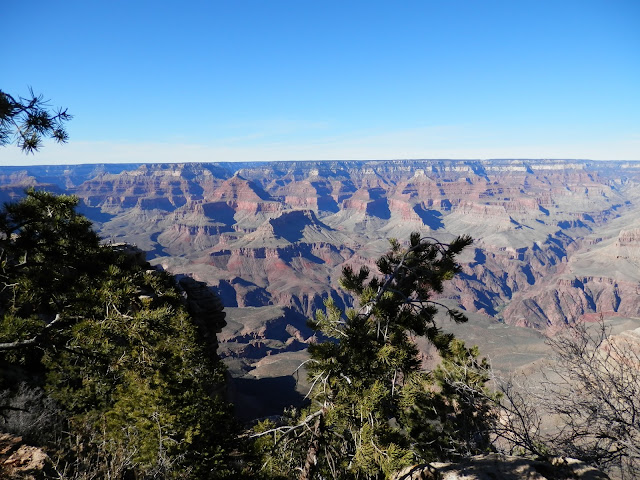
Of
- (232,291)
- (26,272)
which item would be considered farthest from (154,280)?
(232,291)

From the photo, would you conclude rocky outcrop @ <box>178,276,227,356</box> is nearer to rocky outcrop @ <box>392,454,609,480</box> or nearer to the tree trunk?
the tree trunk

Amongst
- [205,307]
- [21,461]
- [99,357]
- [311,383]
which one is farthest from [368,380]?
[205,307]

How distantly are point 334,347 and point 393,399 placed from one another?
1663 mm

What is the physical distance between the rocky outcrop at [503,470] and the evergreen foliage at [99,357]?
6236 mm

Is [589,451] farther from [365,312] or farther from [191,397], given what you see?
[191,397]

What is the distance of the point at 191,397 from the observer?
10664mm

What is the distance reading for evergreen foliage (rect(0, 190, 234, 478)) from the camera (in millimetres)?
7293

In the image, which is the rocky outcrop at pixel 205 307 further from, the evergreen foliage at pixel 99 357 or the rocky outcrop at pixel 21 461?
the rocky outcrop at pixel 21 461

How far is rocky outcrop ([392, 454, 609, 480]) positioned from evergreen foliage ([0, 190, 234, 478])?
6.24 meters

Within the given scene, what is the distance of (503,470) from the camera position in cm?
643

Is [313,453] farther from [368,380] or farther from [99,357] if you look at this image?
[99,357]

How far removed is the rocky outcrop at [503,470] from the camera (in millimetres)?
6152

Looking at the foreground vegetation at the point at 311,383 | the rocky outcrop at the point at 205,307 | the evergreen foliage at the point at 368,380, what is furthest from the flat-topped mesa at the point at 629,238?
the evergreen foliage at the point at 368,380

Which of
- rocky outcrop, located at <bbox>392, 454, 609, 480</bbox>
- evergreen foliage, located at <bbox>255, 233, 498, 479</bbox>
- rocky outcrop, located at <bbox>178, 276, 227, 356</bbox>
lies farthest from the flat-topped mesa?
rocky outcrop, located at <bbox>392, 454, 609, 480</bbox>
